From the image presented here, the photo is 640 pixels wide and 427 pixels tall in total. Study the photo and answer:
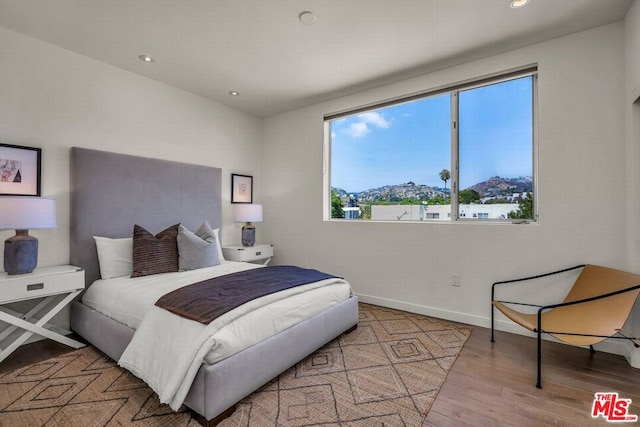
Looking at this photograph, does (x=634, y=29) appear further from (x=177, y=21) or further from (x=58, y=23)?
(x=58, y=23)

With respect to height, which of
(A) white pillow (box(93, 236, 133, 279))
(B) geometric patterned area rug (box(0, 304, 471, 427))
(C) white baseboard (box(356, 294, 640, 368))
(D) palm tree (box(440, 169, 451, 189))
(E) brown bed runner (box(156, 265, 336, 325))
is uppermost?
(D) palm tree (box(440, 169, 451, 189))

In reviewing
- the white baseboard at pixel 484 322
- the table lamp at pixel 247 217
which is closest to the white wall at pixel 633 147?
the white baseboard at pixel 484 322

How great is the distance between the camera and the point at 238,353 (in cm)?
174

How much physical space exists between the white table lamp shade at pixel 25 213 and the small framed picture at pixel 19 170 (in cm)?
43

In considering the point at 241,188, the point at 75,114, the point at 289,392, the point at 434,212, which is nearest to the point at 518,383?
the point at 289,392

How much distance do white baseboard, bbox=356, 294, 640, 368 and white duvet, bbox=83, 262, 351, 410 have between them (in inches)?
46.2

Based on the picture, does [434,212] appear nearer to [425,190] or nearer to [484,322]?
[425,190]

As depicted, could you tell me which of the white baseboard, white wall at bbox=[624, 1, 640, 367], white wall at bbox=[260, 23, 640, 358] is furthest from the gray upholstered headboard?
white wall at bbox=[624, 1, 640, 367]

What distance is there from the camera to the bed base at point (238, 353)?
1602mm

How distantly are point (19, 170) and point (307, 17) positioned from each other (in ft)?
8.91

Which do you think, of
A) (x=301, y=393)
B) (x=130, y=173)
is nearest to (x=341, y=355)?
(x=301, y=393)

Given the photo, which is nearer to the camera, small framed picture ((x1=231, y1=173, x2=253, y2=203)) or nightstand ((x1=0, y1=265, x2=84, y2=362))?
nightstand ((x1=0, y1=265, x2=84, y2=362))

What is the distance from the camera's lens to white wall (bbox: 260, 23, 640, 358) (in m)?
2.46

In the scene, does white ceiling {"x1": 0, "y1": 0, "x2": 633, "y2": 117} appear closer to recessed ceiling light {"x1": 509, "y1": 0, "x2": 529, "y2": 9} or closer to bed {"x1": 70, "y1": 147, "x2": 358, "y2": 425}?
recessed ceiling light {"x1": 509, "y1": 0, "x2": 529, "y2": 9}
